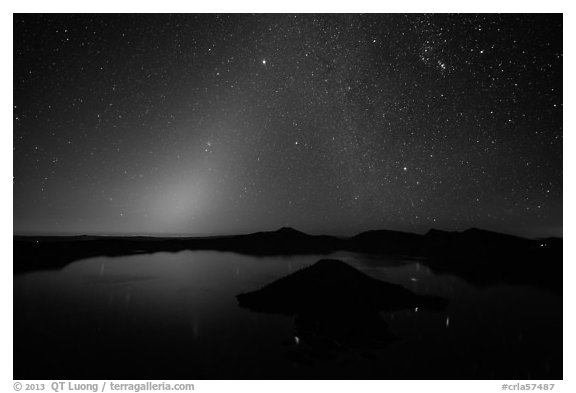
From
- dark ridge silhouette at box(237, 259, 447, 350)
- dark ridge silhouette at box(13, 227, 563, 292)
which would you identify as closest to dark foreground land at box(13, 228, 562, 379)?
dark ridge silhouette at box(237, 259, 447, 350)

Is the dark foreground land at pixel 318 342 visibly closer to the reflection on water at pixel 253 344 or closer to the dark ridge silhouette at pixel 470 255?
the reflection on water at pixel 253 344

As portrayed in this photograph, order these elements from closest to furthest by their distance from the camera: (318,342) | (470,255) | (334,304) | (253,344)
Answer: (318,342)
(253,344)
(334,304)
(470,255)

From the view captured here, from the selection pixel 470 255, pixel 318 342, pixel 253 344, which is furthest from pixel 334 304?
pixel 470 255

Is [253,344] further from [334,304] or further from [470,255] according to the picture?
[470,255]

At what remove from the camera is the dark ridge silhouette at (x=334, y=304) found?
2056 cm

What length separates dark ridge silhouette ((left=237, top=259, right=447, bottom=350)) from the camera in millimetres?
20562

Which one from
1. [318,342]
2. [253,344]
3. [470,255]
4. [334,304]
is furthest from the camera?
[470,255]

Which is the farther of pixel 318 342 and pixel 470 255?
pixel 470 255

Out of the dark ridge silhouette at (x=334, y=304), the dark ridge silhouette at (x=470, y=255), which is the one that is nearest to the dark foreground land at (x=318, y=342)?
the dark ridge silhouette at (x=334, y=304)

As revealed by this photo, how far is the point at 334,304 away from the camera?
24953mm

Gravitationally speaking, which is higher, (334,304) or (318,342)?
(334,304)

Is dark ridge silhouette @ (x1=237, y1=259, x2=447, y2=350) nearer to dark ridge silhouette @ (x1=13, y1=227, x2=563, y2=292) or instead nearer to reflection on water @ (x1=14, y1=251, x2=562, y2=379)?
reflection on water @ (x1=14, y1=251, x2=562, y2=379)
